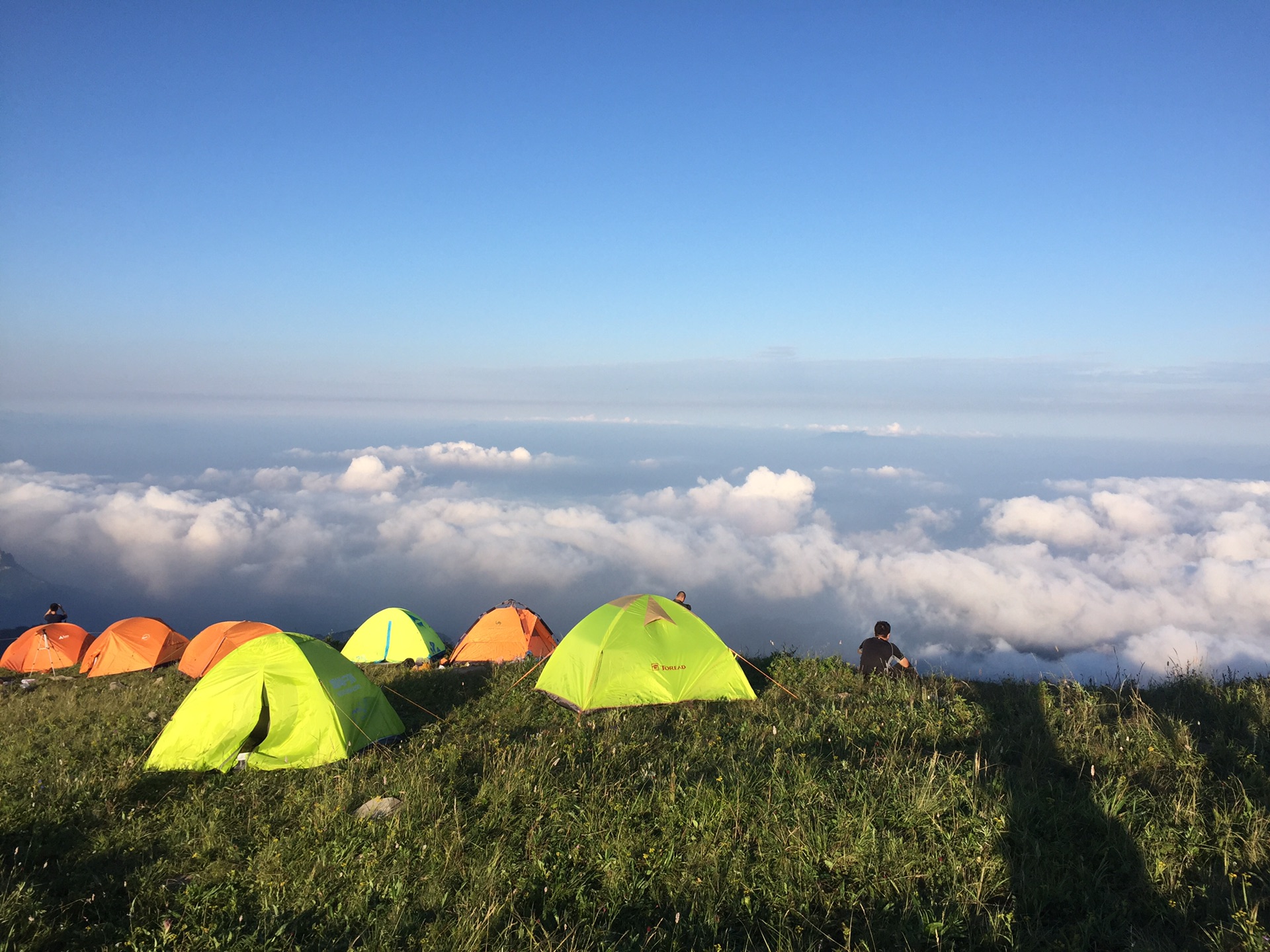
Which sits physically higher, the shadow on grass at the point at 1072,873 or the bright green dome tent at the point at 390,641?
the shadow on grass at the point at 1072,873

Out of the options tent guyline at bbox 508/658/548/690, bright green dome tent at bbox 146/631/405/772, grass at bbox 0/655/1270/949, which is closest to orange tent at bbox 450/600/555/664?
tent guyline at bbox 508/658/548/690

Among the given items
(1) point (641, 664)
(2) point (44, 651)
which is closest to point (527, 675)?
(1) point (641, 664)

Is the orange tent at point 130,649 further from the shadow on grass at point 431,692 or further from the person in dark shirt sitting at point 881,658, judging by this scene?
the person in dark shirt sitting at point 881,658

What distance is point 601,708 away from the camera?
11.3m

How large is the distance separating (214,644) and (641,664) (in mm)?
13790

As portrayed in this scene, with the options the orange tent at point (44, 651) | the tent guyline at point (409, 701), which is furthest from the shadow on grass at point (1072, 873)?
the orange tent at point (44, 651)

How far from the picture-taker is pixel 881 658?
38.2 feet

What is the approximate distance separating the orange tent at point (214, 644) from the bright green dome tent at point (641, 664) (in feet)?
32.8

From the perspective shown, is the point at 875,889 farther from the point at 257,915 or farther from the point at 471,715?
the point at 471,715

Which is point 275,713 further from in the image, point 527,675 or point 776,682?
point 776,682

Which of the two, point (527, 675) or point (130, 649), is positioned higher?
point (527, 675)

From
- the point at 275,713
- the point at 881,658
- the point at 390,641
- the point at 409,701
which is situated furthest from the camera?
the point at 390,641

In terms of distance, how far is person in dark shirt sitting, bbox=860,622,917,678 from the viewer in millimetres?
11594

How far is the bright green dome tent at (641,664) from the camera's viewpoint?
37.8 ft
